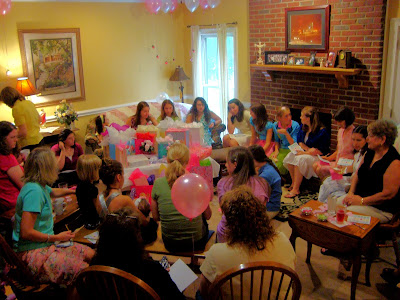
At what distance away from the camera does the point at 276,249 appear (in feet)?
6.49

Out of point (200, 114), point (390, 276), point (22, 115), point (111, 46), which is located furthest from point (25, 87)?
point (390, 276)

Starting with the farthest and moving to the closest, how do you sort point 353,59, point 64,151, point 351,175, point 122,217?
point 353,59 < point 64,151 < point 351,175 < point 122,217

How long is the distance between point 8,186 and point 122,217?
75.4 inches

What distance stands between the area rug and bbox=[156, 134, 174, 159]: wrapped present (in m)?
1.37

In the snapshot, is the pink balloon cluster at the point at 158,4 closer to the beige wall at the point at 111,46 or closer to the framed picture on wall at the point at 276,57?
the beige wall at the point at 111,46

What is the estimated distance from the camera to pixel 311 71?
5.27 metres

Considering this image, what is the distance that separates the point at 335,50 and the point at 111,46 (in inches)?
137

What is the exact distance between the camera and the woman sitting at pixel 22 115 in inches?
192

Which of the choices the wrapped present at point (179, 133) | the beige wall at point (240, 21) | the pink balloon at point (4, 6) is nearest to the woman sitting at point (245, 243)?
the wrapped present at point (179, 133)

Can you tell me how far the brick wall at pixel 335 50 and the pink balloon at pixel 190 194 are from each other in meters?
3.25

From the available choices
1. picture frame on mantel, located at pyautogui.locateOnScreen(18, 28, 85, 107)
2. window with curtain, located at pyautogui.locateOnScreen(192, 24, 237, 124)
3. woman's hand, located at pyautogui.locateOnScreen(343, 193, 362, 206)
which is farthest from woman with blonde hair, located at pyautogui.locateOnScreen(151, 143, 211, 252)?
window with curtain, located at pyautogui.locateOnScreen(192, 24, 237, 124)

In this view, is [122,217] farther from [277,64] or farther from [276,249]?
[277,64]

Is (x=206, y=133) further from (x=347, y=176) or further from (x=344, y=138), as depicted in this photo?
(x=347, y=176)

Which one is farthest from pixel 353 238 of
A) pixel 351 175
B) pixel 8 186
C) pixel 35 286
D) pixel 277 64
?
pixel 277 64
